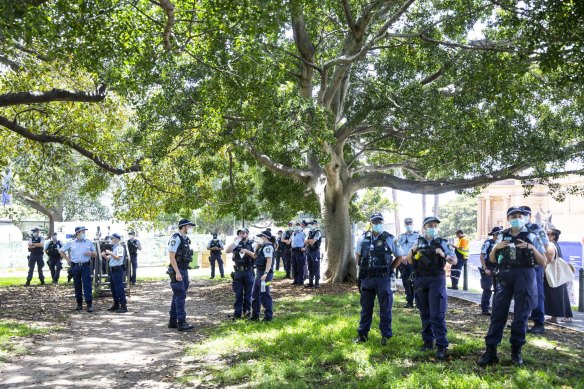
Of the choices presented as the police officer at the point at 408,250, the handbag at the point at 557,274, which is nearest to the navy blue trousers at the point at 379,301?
the handbag at the point at 557,274

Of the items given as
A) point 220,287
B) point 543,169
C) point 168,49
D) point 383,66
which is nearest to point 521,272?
point 168,49

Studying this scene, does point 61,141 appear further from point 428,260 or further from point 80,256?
point 428,260

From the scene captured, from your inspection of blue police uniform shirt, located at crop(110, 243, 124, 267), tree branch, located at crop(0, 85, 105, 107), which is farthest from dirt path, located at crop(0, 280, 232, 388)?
tree branch, located at crop(0, 85, 105, 107)

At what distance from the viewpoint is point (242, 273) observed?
11.0 metres

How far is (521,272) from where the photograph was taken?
7.14 meters

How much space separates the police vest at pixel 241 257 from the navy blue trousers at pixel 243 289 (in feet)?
0.55

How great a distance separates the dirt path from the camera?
7298 millimetres

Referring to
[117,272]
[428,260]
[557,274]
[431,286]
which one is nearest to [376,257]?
[428,260]

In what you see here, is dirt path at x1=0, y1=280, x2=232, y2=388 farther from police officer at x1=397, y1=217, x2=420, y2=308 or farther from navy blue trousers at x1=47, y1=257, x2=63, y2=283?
navy blue trousers at x1=47, y1=257, x2=63, y2=283

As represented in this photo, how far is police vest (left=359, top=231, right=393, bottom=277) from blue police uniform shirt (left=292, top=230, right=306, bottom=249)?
1033cm

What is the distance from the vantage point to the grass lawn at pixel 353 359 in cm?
650

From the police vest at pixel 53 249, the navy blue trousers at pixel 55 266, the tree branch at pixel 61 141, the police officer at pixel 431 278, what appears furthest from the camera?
the navy blue trousers at pixel 55 266

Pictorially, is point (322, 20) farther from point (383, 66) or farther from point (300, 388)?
point (300, 388)

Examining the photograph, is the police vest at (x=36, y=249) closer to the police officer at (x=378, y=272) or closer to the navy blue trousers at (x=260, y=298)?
the navy blue trousers at (x=260, y=298)
